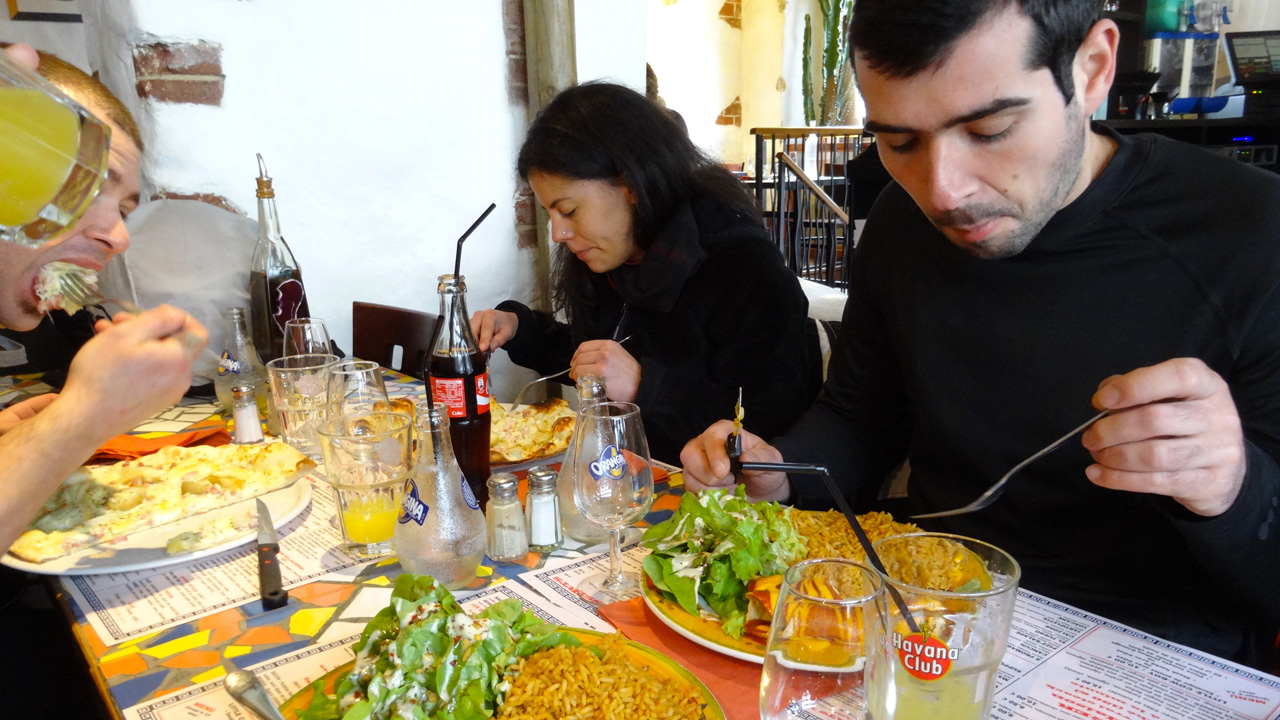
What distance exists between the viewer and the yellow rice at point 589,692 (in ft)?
Result: 2.14

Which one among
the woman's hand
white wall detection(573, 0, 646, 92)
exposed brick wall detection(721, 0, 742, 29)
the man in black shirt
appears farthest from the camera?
exposed brick wall detection(721, 0, 742, 29)

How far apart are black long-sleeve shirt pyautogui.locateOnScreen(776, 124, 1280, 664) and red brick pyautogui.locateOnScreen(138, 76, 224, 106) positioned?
5.94 feet

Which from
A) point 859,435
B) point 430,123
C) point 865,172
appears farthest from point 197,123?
point 865,172

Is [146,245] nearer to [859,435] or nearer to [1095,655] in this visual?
[859,435]

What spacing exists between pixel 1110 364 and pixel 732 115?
20.3 ft

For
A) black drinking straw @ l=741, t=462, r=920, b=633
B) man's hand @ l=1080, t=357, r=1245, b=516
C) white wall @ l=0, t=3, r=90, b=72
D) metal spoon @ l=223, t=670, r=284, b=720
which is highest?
white wall @ l=0, t=3, r=90, b=72

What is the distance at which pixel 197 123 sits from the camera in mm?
2176

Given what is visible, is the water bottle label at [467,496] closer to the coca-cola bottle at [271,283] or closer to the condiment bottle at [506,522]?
the condiment bottle at [506,522]

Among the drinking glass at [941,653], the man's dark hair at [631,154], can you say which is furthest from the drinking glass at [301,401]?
the drinking glass at [941,653]

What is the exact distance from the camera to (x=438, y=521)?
0.96 m

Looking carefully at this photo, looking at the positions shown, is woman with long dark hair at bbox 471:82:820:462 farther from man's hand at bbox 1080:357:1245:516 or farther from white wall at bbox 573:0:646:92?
white wall at bbox 573:0:646:92

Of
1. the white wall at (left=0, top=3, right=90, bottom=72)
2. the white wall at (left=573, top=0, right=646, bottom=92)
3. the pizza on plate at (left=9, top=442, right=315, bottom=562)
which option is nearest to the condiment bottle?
the pizza on plate at (left=9, top=442, right=315, bottom=562)

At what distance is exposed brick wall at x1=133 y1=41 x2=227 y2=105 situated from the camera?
2.09 metres

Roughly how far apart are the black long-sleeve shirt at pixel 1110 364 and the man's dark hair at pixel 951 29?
0.22m
